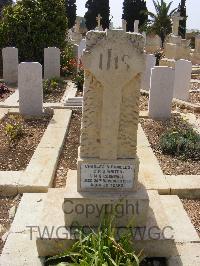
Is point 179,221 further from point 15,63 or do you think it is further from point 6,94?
point 15,63

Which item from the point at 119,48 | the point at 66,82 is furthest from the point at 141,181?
the point at 66,82

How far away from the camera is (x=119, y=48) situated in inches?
116

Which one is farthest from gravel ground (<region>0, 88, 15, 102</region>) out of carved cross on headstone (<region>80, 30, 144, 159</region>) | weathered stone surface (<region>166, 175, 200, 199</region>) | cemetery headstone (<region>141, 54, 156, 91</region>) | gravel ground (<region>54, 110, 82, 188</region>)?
carved cross on headstone (<region>80, 30, 144, 159</region>)

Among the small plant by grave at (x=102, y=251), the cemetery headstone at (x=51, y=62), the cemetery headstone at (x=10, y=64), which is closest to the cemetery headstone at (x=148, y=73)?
the cemetery headstone at (x=51, y=62)

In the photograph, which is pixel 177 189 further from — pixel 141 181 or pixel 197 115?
pixel 197 115

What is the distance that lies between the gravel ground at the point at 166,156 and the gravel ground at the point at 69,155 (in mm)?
1243

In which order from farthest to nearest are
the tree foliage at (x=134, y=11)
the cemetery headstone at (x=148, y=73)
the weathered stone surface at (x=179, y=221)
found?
1. the tree foliage at (x=134, y=11)
2. the cemetery headstone at (x=148, y=73)
3. the weathered stone surface at (x=179, y=221)

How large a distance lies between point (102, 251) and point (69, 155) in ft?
9.12

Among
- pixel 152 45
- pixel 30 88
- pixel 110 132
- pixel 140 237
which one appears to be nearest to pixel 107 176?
pixel 110 132

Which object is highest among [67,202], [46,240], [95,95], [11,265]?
[95,95]

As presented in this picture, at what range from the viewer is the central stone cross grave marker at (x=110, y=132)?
2.96 metres

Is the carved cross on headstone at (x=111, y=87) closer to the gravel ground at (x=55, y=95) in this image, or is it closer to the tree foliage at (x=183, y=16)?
the gravel ground at (x=55, y=95)

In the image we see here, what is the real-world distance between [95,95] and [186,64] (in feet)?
21.5

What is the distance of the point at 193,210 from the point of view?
414 centimetres
